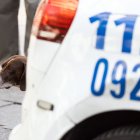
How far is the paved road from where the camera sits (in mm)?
5386

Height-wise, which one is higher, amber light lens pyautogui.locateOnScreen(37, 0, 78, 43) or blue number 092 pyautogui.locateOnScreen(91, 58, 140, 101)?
amber light lens pyautogui.locateOnScreen(37, 0, 78, 43)

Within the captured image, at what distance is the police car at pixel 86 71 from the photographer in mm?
2590

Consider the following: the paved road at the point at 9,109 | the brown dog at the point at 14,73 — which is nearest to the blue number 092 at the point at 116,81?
the paved road at the point at 9,109

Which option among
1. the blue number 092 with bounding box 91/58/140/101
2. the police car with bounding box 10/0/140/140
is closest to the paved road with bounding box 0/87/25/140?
the police car with bounding box 10/0/140/140

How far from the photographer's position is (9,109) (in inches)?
242

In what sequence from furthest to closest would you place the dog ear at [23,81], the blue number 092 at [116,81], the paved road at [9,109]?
the dog ear at [23,81] → the paved road at [9,109] → the blue number 092 at [116,81]

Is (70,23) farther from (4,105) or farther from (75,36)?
(4,105)

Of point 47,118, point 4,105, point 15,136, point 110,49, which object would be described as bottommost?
point 4,105

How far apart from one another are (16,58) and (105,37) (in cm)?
461

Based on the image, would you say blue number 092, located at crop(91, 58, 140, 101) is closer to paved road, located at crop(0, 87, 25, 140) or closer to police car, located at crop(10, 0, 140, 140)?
police car, located at crop(10, 0, 140, 140)

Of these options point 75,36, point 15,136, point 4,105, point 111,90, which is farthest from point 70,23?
point 4,105

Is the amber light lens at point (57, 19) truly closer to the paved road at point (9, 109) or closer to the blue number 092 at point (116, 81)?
the blue number 092 at point (116, 81)

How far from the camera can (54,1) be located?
288 cm

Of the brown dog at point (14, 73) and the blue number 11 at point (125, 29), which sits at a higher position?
the blue number 11 at point (125, 29)
